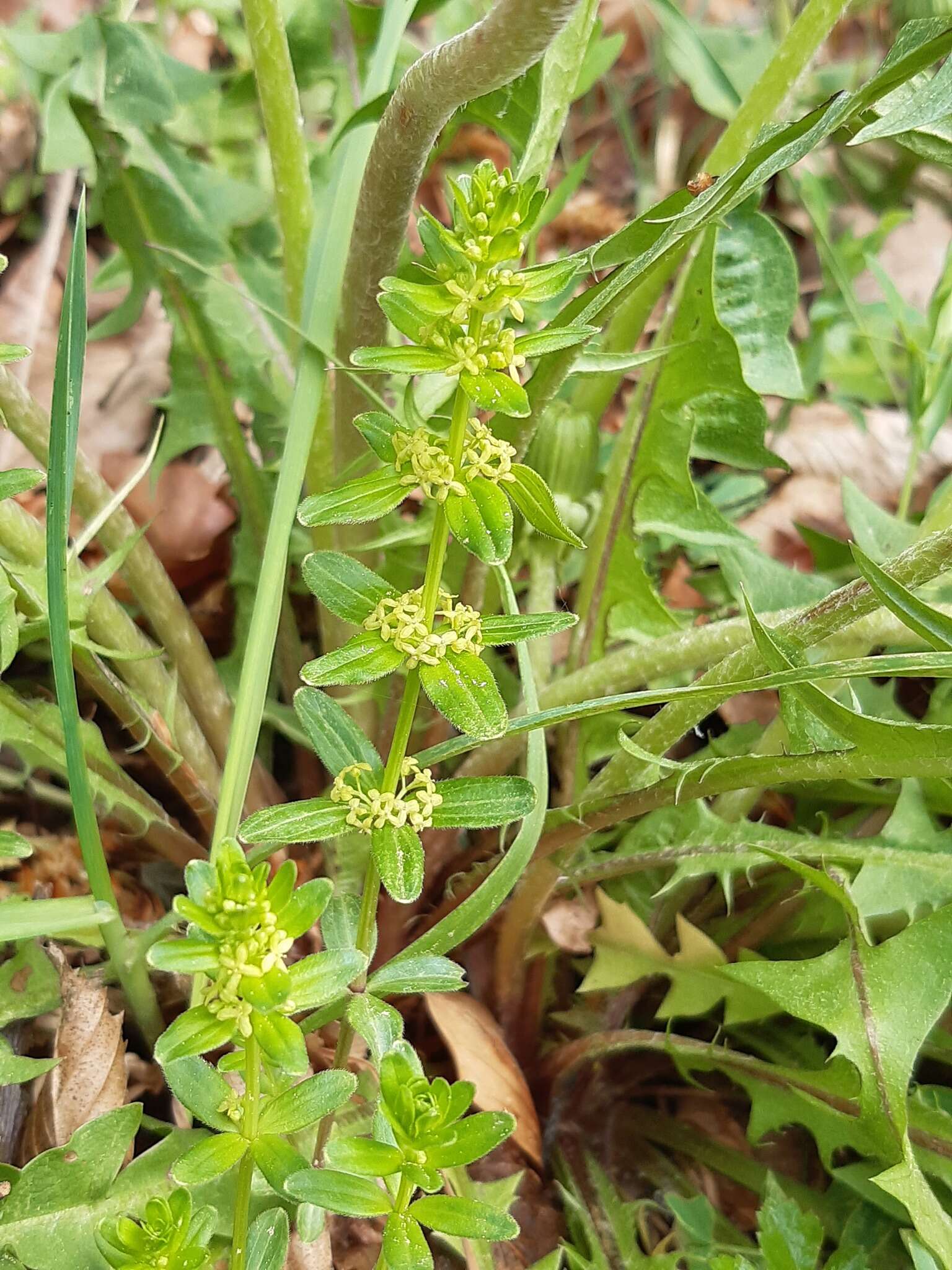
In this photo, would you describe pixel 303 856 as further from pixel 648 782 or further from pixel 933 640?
pixel 933 640

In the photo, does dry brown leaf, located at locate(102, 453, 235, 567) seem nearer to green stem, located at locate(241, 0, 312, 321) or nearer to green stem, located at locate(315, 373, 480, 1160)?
green stem, located at locate(241, 0, 312, 321)

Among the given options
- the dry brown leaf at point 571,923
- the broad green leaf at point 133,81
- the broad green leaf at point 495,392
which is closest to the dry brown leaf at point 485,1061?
the dry brown leaf at point 571,923

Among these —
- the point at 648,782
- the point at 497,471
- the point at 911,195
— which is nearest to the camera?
the point at 497,471

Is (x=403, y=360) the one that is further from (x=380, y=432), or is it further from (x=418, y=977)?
(x=418, y=977)

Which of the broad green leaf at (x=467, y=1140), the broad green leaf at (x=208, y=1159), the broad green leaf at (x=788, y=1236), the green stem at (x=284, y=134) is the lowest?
the broad green leaf at (x=788, y=1236)

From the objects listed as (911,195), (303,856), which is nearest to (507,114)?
(303,856)

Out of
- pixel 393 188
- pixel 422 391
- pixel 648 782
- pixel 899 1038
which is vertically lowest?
pixel 899 1038

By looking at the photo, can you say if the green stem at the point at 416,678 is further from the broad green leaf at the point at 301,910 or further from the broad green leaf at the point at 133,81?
the broad green leaf at the point at 133,81
